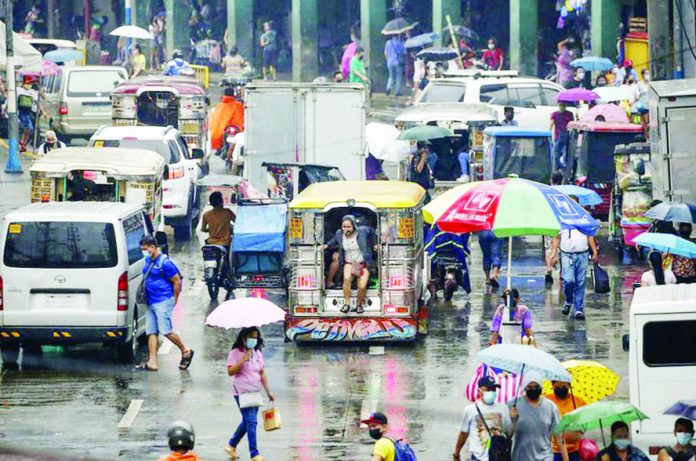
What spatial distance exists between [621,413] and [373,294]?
772 centimetres

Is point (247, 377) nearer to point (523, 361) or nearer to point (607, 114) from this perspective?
point (523, 361)

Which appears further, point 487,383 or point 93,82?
point 93,82

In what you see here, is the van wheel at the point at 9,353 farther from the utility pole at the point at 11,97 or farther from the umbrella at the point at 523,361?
the utility pole at the point at 11,97

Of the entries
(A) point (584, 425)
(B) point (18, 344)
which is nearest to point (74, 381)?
(B) point (18, 344)

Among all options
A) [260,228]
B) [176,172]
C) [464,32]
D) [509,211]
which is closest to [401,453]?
[509,211]

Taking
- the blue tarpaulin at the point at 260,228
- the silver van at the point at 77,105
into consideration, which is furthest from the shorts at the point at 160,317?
the silver van at the point at 77,105

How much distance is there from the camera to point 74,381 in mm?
19641

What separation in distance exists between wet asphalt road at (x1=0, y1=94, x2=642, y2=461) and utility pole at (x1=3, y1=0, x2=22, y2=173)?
1141cm

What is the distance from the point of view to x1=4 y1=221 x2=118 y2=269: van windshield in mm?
19969

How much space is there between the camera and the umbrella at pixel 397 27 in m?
49.9

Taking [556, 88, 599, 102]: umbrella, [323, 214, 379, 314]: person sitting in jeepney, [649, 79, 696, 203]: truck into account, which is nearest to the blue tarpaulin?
[323, 214, 379, 314]: person sitting in jeepney

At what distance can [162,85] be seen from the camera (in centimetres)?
3700

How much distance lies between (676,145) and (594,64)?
1660 cm

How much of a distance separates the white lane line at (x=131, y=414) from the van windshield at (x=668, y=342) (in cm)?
510
